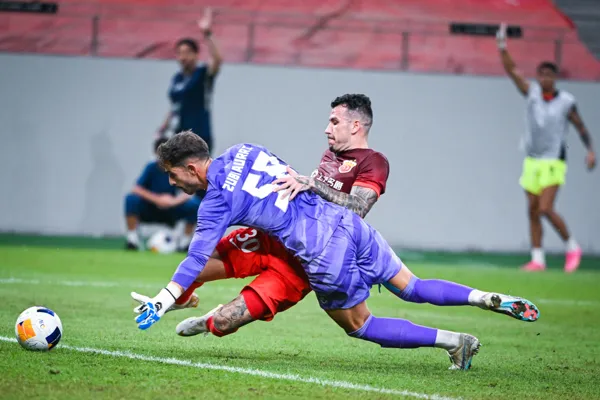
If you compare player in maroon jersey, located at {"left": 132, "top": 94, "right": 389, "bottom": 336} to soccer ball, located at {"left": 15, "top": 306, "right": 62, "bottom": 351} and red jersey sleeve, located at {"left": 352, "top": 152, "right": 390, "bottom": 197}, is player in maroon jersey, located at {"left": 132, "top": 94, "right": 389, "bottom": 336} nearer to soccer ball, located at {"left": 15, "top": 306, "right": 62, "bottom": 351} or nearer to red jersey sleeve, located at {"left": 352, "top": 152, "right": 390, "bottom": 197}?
red jersey sleeve, located at {"left": 352, "top": 152, "right": 390, "bottom": 197}

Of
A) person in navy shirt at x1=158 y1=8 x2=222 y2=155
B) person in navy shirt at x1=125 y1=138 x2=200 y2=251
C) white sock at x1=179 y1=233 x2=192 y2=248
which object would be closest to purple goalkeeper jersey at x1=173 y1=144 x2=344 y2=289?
person in navy shirt at x1=158 y1=8 x2=222 y2=155

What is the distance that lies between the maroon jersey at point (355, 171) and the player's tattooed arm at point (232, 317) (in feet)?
3.28

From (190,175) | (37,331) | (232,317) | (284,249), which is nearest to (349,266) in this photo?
(284,249)

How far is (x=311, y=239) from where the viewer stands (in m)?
5.38

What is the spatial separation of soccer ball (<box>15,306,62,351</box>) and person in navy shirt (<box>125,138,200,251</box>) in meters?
8.30

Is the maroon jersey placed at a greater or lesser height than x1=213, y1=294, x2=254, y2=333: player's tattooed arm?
greater

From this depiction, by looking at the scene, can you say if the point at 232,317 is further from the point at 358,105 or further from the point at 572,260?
the point at 572,260

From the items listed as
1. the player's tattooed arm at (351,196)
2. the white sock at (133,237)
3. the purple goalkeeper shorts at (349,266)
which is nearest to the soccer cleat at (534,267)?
the white sock at (133,237)

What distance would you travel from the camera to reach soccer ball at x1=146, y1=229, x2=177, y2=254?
45.6 feet

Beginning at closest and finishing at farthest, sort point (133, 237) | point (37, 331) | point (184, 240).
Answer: point (37, 331) → point (133, 237) → point (184, 240)

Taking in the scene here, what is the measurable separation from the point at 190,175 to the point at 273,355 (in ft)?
4.25

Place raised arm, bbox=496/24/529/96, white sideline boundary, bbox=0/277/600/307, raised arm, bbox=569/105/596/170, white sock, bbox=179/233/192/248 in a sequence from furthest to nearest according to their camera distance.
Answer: white sock, bbox=179/233/192/248 < raised arm, bbox=569/105/596/170 < raised arm, bbox=496/24/529/96 < white sideline boundary, bbox=0/277/600/307

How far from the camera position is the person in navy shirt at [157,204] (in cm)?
1390

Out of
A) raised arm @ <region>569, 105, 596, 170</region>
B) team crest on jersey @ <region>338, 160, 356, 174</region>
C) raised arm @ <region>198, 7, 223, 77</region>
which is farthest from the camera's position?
raised arm @ <region>569, 105, 596, 170</region>
